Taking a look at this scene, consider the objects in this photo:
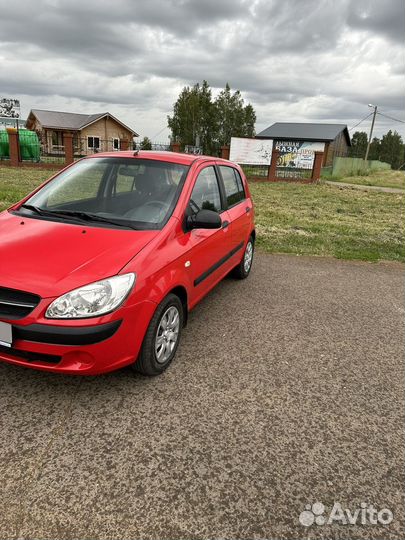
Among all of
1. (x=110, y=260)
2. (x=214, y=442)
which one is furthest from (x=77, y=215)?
(x=214, y=442)

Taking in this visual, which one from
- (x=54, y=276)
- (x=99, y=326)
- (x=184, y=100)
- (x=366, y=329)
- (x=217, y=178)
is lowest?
(x=366, y=329)

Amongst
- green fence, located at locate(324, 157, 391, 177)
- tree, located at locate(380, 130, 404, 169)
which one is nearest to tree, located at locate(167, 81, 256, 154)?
green fence, located at locate(324, 157, 391, 177)

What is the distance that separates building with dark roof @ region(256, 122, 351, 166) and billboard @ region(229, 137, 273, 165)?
79.6 feet

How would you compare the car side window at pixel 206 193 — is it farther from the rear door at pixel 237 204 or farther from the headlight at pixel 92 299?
the headlight at pixel 92 299

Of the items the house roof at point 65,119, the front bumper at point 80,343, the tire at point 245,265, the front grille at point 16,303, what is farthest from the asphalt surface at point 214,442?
the house roof at point 65,119

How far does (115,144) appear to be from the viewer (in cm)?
4459

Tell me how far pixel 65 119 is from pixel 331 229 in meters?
43.6

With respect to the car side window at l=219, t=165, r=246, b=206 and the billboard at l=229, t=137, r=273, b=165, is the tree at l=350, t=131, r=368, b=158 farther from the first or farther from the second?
the car side window at l=219, t=165, r=246, b=206

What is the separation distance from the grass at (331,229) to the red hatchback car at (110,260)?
150 inches

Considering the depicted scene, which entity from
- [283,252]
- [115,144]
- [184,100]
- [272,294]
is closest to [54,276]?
[272,294]

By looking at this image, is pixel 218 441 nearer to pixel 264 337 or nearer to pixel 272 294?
pixel 264 337

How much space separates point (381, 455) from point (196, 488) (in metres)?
1.19

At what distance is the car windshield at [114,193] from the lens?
131 inches

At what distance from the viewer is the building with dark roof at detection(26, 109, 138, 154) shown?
4278 centimetres
